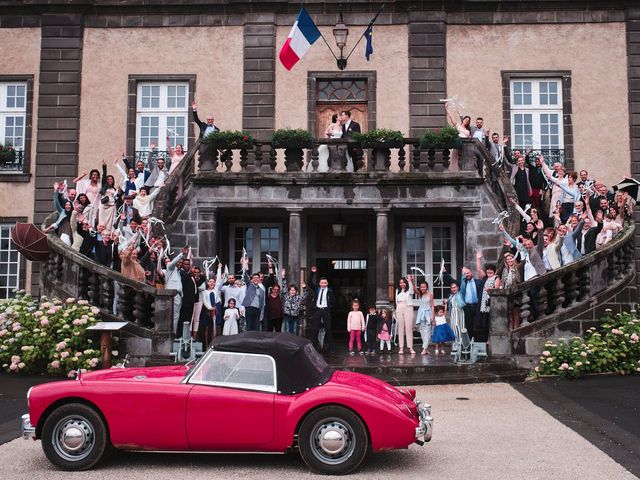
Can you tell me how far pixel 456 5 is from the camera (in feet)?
63.6

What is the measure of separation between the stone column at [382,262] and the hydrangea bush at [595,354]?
3995mm

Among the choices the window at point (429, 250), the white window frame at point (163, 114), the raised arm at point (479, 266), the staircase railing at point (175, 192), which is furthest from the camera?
the white window frame at point (163, 114)

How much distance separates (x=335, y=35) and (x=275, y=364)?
42.8 ft

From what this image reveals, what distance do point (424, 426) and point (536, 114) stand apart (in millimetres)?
14583

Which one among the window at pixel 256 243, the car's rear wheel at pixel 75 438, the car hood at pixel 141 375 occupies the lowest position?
the car's rear wheel at pixel 75 438

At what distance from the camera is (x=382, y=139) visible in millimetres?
15711

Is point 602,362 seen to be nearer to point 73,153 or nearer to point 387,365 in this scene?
point 387,365

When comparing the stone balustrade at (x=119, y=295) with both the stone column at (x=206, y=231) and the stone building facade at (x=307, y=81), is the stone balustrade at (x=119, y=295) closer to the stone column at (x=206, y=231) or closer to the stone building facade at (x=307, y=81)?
the stone column at (x=206, y=231)

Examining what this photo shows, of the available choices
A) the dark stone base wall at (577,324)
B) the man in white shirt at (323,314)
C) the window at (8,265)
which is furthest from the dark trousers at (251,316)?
the window at (8,265)

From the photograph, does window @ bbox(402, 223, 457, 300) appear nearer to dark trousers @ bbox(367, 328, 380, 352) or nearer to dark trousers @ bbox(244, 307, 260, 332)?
dark trousers @ bbox(367, 328, 380, 352)

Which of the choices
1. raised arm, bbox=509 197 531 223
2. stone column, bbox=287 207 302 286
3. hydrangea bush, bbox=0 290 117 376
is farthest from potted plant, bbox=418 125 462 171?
hydrangea bush, bbox=0 290 117 376

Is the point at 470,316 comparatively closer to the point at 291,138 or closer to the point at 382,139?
the point at 382,139

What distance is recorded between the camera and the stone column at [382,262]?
50.7 feet

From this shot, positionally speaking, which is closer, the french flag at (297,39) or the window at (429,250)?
the french flag at (297,39)
